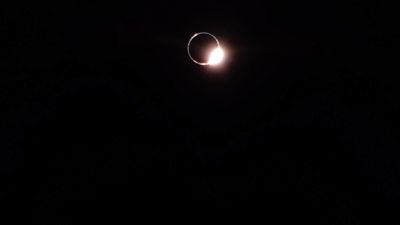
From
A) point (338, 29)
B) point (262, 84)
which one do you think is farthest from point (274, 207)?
point (338, 29)

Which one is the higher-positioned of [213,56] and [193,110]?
[213,56]

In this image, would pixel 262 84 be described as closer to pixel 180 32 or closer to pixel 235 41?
pixel 235 41

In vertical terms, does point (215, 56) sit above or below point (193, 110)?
above

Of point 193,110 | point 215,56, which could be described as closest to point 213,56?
point 215,56

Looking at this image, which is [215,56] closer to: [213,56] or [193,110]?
[213,56]
